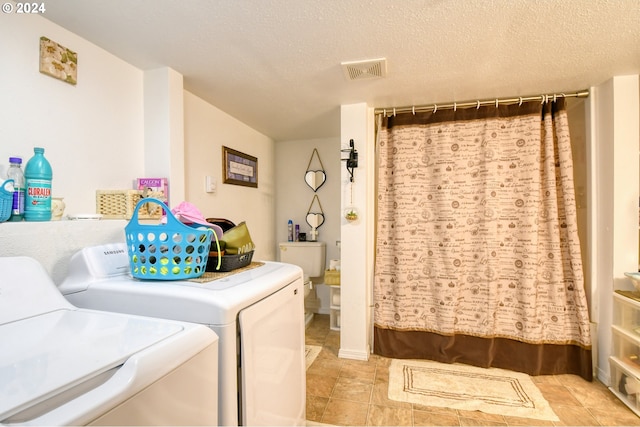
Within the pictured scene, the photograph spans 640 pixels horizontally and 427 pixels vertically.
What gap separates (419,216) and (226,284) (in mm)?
1748

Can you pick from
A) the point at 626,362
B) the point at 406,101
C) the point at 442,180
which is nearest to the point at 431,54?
the point at 406,101

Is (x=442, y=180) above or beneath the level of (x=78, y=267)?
above

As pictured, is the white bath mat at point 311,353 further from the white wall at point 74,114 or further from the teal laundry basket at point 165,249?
the white wall at point 74,114

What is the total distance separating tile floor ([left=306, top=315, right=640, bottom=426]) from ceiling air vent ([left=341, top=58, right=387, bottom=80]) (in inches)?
79.4

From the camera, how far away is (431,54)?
1611mm

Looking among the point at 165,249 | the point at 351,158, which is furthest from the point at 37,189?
the point at 351,158

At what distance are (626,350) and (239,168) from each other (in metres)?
3.07

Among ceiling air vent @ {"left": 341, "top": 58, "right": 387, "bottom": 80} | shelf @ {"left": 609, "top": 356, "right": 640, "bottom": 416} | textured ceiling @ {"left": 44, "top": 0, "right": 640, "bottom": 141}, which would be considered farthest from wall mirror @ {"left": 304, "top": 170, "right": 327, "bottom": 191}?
shelf @ {"left": 609, "top": 356, "right": 640, "bottom": 416}

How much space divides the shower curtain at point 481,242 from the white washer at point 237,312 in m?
1.32

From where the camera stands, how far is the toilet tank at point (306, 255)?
3.17 metres

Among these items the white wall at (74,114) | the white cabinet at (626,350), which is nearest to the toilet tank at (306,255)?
the white wall at (74,114)

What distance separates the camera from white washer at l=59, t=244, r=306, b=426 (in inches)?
33.4

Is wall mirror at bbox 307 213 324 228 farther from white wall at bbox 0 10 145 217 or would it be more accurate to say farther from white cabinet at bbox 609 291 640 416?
white cabinet at bbox 609 291 640 416

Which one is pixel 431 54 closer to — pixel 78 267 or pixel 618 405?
pixel 78 267
